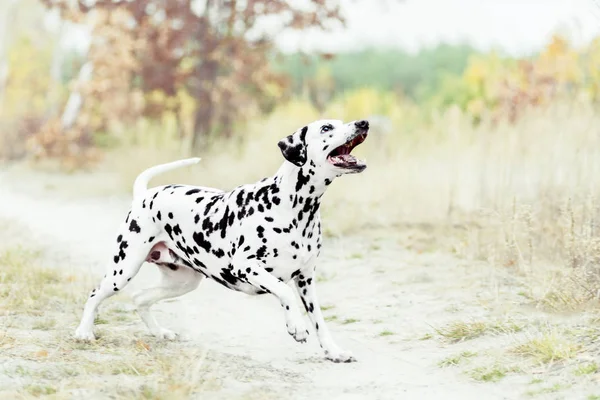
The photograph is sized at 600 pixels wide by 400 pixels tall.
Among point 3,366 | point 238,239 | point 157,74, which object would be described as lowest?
point 3,366

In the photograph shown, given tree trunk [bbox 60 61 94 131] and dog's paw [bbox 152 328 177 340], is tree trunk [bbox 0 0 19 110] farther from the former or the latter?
dog's paw [bbox 152 328 177 340]

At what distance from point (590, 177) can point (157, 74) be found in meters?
8.61

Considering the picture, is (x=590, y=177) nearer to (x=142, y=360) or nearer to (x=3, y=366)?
(x=142, y=360)

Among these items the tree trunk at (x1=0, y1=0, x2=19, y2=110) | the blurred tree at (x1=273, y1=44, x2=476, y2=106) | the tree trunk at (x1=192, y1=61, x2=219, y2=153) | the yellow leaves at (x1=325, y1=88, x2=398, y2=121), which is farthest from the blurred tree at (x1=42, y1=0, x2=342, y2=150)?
the blurred tree at (x1=273, y1=44, x2=476, y2=106)

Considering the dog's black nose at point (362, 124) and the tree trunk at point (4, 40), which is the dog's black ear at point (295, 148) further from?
the tree trunk at point (4, 40)

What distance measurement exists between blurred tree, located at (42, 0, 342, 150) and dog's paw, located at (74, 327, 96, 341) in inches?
337

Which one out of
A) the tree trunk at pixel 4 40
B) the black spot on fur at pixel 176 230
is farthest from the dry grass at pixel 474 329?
the tree trunk at pixel 4 40

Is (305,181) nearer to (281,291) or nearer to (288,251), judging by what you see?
(288,251)

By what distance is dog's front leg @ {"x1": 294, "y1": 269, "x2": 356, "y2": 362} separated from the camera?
5438 millimetres

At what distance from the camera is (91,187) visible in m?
13.6

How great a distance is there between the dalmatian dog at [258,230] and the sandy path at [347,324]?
0.31m

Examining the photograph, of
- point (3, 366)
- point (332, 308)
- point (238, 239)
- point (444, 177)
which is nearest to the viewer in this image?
point (3, 366)

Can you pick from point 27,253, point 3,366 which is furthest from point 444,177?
point 3,366

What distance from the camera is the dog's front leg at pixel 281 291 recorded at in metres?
4.98
